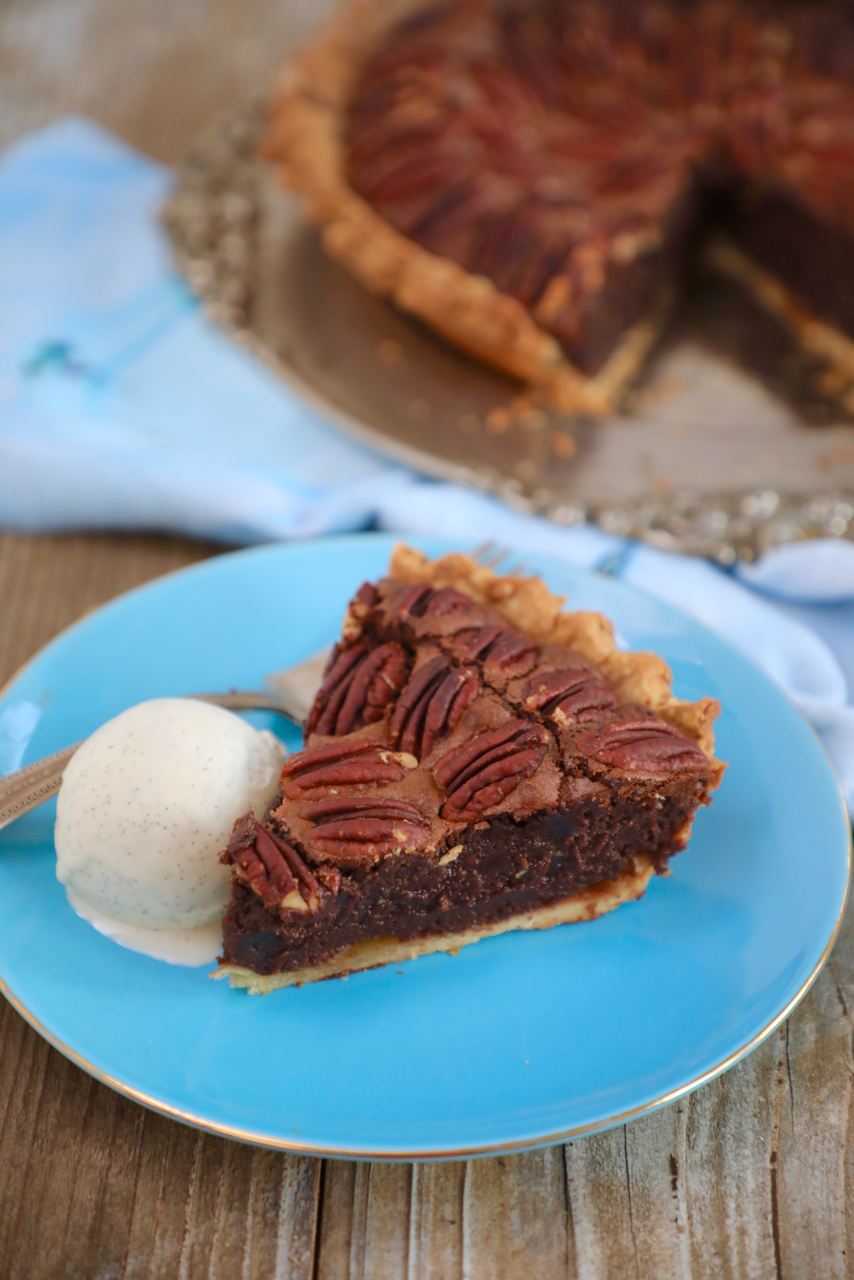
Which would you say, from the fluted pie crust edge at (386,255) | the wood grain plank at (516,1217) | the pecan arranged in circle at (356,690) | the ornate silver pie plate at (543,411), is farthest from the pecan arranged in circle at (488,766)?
the fluted pie crust edge at (386,255)

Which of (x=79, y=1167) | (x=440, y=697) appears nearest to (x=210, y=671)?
(x=440, y=697)

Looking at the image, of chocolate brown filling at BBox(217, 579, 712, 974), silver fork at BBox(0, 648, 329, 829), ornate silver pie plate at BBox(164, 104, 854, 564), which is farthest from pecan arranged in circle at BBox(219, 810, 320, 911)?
ornate silver pie plate at BBox(164, 104, 854, 564)

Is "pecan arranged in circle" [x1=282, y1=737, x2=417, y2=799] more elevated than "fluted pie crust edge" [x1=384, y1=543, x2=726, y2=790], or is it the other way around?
"fluted pie crust edge" [x1=384, y1=543, x2=726, y2=790]

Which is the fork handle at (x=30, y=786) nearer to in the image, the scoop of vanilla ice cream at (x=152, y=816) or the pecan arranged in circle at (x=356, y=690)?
the scoop of vanilla ice cream at (x=152, y=816)

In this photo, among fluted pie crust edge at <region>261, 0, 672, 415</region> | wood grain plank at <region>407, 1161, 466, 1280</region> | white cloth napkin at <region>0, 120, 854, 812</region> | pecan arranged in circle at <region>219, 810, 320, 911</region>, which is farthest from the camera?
fluted pie crust edge at <region>261, 0, 672, 415</region>

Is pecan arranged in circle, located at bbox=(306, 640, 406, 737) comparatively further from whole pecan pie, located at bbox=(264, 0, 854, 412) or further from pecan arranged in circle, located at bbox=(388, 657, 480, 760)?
whole pecan pie, located at bbox=(264, 0, 854, 412)

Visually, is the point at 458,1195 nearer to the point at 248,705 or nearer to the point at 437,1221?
the point at 437,1221

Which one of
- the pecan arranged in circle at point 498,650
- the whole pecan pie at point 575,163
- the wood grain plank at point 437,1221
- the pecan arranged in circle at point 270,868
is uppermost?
the whole pecan pie at point 575,163
